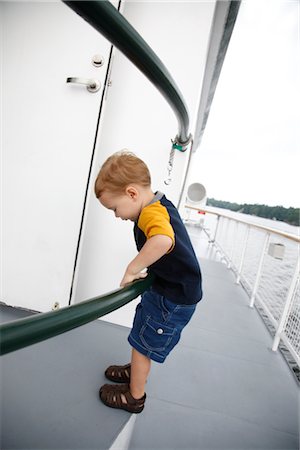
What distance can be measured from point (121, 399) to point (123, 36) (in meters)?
1.06

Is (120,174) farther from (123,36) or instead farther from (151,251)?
(123,36)

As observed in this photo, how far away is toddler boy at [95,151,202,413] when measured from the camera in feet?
2.28

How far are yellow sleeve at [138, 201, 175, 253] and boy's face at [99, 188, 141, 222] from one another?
1.5 inches

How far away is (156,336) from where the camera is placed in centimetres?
85

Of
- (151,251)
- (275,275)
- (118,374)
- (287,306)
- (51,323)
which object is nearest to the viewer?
(51,323)

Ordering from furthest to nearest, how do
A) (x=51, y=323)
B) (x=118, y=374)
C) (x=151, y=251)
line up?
(x=118, y=374) → (x=151, y=251) → (x=51, y=323)

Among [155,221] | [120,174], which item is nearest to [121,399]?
[155,221]

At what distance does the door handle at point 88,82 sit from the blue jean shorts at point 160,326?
1.00 m

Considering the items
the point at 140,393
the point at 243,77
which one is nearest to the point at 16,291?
the point at 140,393

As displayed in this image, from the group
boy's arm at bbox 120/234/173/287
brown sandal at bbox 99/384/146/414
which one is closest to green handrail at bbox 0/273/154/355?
boy's arm at bbox 120/234/173/287

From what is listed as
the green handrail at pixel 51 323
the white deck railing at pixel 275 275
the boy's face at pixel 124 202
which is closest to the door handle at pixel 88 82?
the boy's face at pixel 124 202

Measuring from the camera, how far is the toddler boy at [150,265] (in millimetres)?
695

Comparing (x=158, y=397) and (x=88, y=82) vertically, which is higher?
(x=88, y=82)

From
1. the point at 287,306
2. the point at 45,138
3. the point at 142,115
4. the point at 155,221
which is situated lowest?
the point at 287,306
